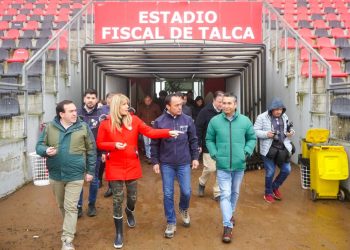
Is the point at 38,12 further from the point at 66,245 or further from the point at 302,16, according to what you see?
the point at 66,245

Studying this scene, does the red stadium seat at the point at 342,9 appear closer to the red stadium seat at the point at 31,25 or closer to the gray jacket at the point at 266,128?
the gray jacket at the point at 266,128

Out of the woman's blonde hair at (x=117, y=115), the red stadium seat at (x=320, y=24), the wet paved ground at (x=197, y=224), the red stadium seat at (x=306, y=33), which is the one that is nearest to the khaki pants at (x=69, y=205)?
the wet paved ground at (x=197, y=224)

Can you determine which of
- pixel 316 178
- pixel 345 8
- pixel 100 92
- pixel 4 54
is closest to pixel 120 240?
pixel 316 178

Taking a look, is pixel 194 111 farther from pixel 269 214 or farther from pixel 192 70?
pixel 269 214

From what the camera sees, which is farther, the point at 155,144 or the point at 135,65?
the point at 135,65

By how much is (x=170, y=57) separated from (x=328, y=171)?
4879mm

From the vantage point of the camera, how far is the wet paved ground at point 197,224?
384 cm

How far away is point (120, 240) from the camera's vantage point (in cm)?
376

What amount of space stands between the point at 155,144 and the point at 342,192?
290 centimetres

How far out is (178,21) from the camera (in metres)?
9.34

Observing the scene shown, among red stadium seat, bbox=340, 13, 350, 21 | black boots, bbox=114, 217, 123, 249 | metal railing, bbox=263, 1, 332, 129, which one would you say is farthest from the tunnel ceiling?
red stadium seat, bbox=340, 13, 350, 21

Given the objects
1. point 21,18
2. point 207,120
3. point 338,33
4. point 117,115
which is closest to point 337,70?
point 338,33

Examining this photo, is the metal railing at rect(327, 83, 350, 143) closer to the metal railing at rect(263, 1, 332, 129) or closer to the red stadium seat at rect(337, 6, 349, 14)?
the metal railing at rect(263, 1, 332, 129)

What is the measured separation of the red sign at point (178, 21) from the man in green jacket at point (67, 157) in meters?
5.85
